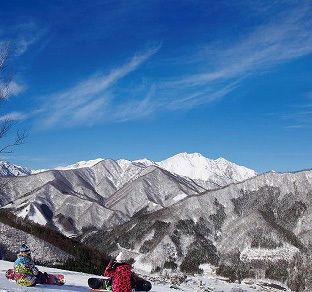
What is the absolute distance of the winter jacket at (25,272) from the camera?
66.5 feet

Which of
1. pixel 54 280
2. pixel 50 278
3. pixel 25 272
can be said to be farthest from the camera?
pixel 54 280

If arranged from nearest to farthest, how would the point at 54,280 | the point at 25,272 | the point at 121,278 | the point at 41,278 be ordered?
the point at 121,278
the point at 25,272
the point at 41,278
the point at 54,280

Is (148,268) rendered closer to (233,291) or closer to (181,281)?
(181,281)

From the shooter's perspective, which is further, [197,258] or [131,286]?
[197,258]

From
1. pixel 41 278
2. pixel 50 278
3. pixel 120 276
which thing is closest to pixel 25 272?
pixel 41 278

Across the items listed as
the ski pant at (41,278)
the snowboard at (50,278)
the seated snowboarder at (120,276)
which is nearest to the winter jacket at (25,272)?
the ski pant at (41,278)

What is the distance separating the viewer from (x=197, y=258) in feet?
608

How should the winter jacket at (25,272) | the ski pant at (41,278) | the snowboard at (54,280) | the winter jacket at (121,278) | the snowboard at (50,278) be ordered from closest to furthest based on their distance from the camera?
the winter jacket at (121,278)
the winter jacket at (25,272)
the ski pant at (41,278)
the snowboard at (50,278)
the snowboard at (54,280)

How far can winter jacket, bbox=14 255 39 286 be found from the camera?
20281 mm

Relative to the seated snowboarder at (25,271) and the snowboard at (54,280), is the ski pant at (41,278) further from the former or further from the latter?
the snowboard at (54,280)

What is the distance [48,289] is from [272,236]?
582 ft

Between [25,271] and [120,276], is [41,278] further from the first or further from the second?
[120,276]

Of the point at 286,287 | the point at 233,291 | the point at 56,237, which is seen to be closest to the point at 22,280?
the point at 56,237

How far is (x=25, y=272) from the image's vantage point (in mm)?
20453
